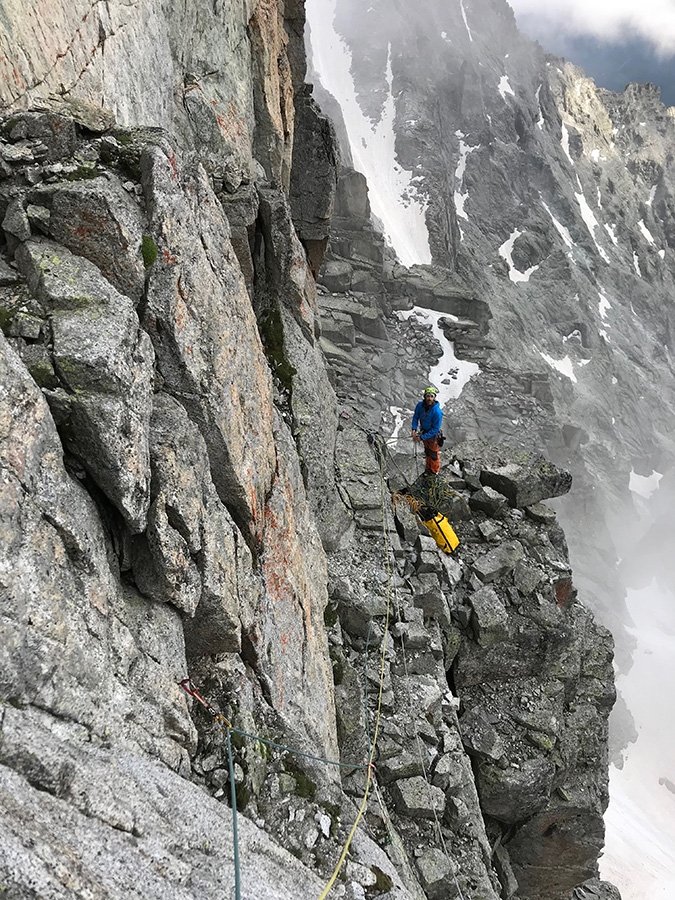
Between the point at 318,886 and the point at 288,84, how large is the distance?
23160mm

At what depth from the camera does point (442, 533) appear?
640 inches

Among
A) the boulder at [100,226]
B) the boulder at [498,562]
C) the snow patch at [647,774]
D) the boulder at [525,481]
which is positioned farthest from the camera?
the snow patch at [647,774]

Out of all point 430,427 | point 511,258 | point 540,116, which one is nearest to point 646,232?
point 540,116

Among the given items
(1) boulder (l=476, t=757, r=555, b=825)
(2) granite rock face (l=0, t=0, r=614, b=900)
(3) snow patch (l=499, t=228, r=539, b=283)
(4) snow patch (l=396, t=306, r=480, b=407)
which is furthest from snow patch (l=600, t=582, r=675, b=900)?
(3) snow patch (l=499, t=228, r=539, b=283)

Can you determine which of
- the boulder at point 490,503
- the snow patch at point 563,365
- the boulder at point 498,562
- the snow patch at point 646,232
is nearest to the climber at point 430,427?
the boulder at point 490,503

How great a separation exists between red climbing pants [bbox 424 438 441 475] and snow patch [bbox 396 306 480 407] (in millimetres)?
35213

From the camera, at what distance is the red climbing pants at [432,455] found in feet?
56.5

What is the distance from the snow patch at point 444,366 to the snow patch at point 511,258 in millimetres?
34556

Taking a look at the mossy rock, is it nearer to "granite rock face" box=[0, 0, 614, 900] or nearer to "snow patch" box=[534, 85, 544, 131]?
"granite rock face" box=[0, 0, 614, 900]

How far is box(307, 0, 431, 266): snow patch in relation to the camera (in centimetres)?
7775

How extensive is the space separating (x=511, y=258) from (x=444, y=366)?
44983mm

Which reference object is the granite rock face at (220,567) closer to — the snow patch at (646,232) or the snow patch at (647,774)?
the snow patch at (647,774)

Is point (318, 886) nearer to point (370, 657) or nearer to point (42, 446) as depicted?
point (42, 446)

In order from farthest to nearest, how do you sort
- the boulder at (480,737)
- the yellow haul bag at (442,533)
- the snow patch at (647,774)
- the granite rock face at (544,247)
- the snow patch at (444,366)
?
the granite rock face at (544,247) → the snow patch at (444,366) → the snow patch at (647,774) → the yellow haul bag at (442,533) → the boulder at (480,737)
